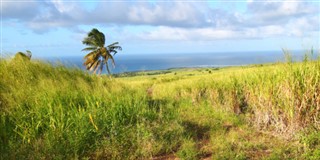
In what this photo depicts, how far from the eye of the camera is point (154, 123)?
7027 millimetres

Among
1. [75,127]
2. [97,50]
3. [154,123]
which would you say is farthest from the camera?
[97,50]

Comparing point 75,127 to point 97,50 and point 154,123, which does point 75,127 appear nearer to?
point 154,123

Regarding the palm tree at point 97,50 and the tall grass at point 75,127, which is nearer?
the tall grass at point 75,127

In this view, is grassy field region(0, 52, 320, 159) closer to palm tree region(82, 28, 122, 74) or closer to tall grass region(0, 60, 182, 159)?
tall grass region(0, 60, 182, 159)

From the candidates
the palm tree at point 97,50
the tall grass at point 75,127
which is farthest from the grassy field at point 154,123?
the palm tree at point 97,50

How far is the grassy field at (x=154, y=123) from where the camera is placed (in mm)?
6055

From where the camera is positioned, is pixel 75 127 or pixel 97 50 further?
pixel 97 50

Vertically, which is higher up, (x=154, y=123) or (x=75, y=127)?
(x=75, y=127)

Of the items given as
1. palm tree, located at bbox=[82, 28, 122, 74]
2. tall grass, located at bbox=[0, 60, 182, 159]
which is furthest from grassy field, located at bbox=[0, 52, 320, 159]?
palm tree, located at bbox=[82, 28, 122, 74]

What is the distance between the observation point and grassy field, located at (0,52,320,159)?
6.05 m

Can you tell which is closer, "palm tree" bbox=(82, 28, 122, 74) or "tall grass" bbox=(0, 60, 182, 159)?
"tall grass" bbox=(0, 60, 182, 159)

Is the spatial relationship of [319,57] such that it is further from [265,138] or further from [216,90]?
[216,90]

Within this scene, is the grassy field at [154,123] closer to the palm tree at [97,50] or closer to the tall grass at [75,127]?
the tall grass at [75,127]

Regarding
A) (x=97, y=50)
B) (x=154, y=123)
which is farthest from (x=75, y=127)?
(x=97, y=50)
